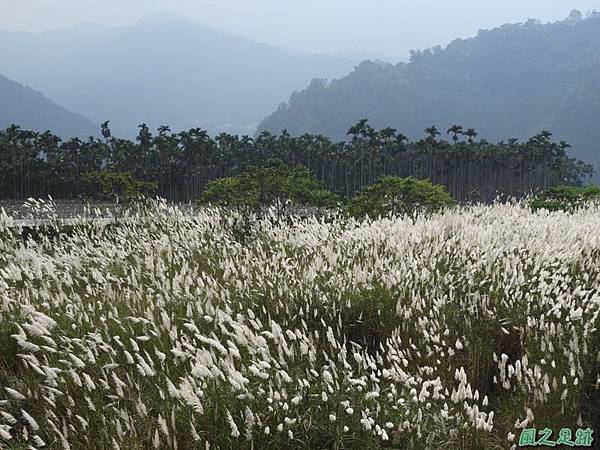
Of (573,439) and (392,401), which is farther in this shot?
(392,401)

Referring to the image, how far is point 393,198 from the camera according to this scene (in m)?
15.3

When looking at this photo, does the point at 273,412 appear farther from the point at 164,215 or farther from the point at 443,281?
the point at 164,215

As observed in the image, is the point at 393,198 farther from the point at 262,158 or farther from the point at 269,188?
the point at 262,158

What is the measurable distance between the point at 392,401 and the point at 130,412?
1488mm

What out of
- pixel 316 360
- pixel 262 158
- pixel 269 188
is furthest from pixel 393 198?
pixel 262 158

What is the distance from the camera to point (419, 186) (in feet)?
50.2

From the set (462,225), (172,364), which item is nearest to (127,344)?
(172,364)

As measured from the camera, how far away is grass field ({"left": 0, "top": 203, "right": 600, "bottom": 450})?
2.77 m

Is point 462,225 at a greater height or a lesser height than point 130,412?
greater

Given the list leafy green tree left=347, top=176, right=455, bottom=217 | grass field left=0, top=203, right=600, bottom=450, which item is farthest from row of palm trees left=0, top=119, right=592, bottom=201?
grass field left=0, top=203, right=600, bottom=450

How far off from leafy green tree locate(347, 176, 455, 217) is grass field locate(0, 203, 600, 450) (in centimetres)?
826

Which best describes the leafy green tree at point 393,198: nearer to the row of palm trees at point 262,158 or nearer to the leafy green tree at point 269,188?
the leafy green tree at point 269,188

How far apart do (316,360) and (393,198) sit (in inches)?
474

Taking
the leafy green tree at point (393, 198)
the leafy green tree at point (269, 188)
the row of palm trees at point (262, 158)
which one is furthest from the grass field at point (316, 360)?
the row of palm trees at point (262, 158)
